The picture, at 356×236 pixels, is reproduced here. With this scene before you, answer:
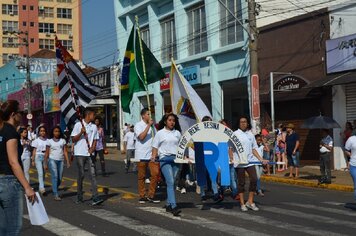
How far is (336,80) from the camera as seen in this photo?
19.0m

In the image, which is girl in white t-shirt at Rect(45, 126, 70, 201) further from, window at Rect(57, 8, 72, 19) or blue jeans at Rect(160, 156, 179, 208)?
window at Rect(57, 8, 72, 19)

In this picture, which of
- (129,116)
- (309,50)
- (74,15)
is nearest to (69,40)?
(74,15)

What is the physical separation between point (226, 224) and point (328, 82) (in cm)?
1144

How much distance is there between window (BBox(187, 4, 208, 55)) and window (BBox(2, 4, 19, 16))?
71053 mm

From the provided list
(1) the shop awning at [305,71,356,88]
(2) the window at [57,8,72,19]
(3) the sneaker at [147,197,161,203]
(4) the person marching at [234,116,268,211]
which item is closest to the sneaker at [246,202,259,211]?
(4) the person marching at [234,116,268,211]

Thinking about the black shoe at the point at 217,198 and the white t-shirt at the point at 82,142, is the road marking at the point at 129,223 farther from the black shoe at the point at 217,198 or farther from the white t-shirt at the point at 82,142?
the black shoe at the point at 217,198

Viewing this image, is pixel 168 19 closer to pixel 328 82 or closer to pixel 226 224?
pixel 328 82

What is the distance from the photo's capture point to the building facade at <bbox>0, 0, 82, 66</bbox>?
9475 centimetres

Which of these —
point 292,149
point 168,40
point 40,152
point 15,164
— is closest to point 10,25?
point 168,40

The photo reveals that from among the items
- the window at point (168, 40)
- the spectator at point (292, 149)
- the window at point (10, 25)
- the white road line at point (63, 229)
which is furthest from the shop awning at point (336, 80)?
the window at point (10, 25)

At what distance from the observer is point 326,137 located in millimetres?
15867

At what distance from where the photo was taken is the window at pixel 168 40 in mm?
31938

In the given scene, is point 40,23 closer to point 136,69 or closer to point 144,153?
point 136,69

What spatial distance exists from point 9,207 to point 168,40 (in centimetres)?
2756
